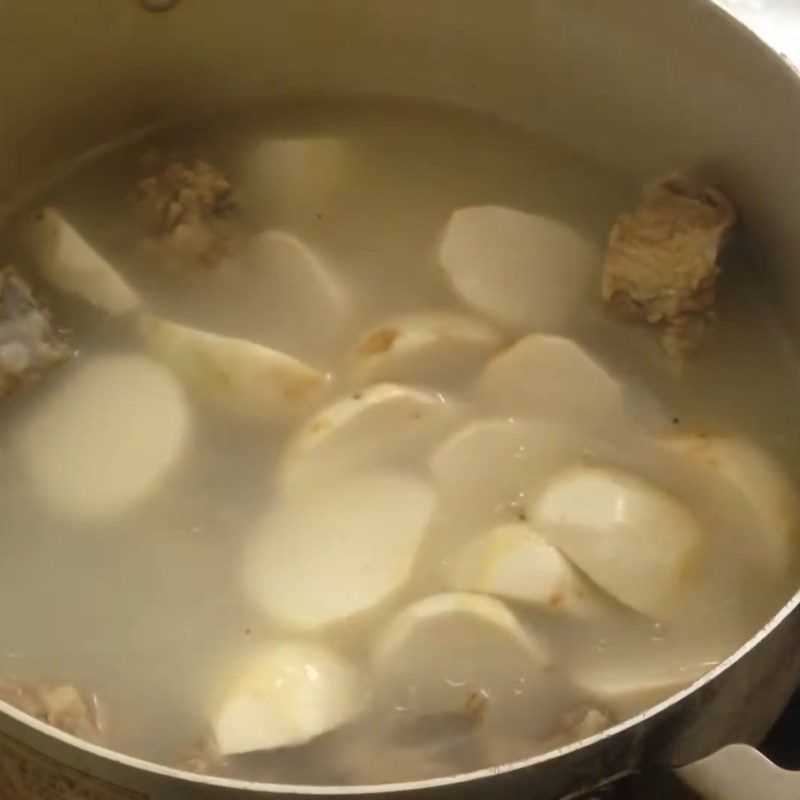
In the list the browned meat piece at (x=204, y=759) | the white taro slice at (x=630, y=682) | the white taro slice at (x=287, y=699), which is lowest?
the browned meat piece at (x=204, y=759)

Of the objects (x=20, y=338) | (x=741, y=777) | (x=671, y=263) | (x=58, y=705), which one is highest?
(x=671, y=263)

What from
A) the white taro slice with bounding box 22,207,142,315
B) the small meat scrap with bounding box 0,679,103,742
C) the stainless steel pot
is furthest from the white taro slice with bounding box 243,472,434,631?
the stainless steel pot

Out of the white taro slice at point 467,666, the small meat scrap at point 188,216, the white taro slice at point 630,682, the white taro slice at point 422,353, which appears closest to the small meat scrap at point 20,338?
the small meat scrap at point 188,216

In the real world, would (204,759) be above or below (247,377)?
below

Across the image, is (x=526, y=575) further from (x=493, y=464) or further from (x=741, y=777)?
(x=741, y=777)

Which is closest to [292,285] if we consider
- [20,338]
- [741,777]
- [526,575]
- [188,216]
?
[188,216]

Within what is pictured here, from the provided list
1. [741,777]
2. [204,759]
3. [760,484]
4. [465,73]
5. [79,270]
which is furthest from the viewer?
[465,73]

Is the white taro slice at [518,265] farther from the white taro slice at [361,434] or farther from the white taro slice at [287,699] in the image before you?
the white taro slice at [287,699]
